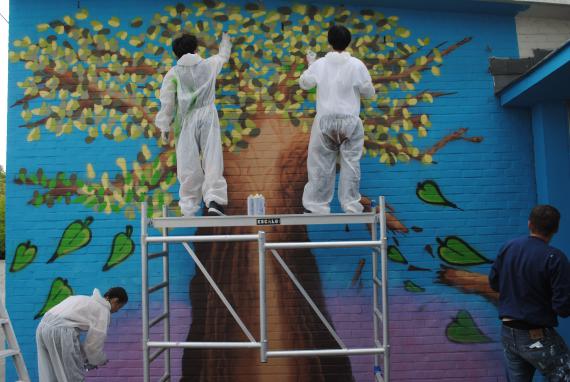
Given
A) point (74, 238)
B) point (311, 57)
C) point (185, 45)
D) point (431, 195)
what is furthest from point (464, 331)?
point (74, 238)

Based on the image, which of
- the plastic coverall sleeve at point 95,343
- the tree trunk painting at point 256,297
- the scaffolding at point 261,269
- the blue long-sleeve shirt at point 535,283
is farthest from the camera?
the tree trunk painting at point 256,297

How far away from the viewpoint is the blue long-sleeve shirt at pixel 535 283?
10.7ft

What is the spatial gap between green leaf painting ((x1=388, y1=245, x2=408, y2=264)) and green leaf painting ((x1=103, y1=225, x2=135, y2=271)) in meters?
2.65

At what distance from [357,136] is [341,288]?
1.63 m

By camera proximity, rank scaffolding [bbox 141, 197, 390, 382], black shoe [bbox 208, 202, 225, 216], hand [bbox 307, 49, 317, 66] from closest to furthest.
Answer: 1. scaffolding [bbox 141, 197, 390, 382]
2. black shoe [bbox 208, 202, 225, 216]
3. hand [bbox 307, 49, 317, 66]

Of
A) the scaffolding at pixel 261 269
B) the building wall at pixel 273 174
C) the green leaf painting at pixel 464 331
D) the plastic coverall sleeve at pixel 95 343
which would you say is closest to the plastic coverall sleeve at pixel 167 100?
the building wall at pixel 273 174

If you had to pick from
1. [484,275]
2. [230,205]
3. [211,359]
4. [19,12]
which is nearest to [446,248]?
[484,275]

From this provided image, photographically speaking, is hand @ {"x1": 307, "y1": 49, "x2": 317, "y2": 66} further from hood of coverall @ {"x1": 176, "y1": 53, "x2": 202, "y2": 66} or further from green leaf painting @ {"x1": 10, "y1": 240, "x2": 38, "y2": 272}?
green leaf painting @ {"x1": 10, "y1": 240, "x2": 38, "y2": 272}

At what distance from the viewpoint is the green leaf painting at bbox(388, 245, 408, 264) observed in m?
5.30

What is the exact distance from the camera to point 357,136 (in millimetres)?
4598

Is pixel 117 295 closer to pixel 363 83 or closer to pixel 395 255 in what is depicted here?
pixel 395 255

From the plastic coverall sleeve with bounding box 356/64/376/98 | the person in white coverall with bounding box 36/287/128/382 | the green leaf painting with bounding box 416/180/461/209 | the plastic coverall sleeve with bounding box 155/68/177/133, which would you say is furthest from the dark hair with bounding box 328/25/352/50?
the person in white coverall with bounding box 36/287/128/382

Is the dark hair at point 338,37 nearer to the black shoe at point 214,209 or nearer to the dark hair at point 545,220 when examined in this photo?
the black shoe at point 214,209

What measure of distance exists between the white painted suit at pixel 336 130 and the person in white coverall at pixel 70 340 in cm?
210
